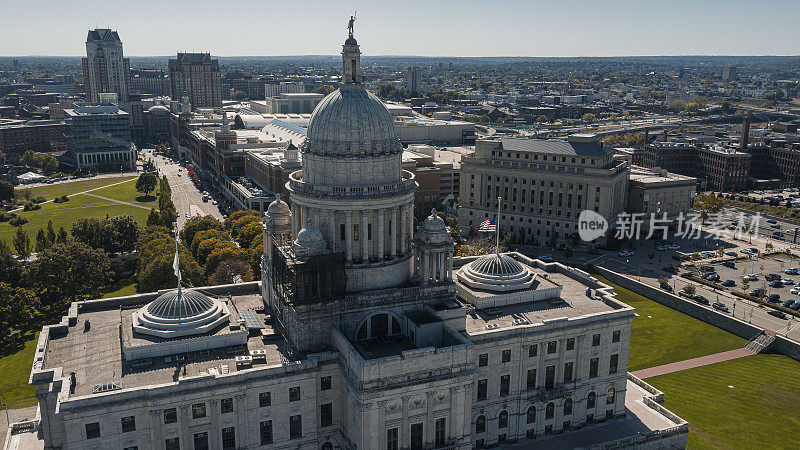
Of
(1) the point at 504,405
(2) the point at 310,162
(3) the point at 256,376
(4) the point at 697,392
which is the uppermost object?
(2) the point at 310,162

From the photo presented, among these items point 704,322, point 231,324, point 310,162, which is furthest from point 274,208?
point 704,322

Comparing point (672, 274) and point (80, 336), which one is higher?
point (80, 336)

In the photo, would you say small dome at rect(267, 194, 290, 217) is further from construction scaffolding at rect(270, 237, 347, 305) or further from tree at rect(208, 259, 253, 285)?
tree at rect(208, 259, 253, 285)

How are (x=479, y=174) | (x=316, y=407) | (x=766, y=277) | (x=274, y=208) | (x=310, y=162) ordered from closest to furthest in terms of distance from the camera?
(x=316, y=407) < (x=310, y=162) < (x=274, y=208) < (x=766, y=277) < (x=479, y=174)

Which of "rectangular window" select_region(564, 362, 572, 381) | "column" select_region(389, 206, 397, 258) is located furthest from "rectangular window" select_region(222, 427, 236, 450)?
"rectangular window" select_region(564, 362, 572, 381)

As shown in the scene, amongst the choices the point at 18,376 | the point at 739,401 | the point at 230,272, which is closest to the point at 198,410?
the point at 18,376

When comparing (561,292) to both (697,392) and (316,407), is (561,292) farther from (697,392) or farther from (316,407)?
(316,407)

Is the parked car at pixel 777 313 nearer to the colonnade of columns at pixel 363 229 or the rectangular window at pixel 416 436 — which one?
the colonnade of columns at pixel 363 229
